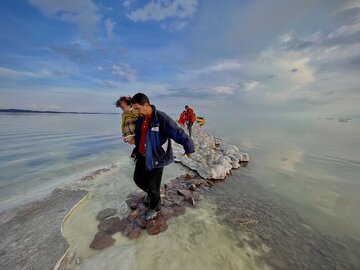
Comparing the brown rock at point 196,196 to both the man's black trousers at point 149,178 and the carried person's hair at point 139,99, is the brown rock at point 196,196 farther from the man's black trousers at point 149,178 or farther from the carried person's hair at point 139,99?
the carried person's hair at point 139,99

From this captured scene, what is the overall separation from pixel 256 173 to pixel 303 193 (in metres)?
2.11

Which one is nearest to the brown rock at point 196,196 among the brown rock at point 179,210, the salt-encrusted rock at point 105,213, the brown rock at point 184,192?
the brown rock at point 184,192

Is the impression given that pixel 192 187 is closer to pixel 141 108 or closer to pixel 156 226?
pixel 156 226

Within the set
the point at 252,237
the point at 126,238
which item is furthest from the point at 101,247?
the point at 252,237

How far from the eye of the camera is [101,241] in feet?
11.2

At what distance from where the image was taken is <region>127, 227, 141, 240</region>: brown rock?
3.56 meters

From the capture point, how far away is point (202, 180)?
671 cm

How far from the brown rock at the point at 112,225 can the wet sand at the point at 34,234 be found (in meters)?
0.68

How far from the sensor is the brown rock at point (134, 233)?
3.56 metres

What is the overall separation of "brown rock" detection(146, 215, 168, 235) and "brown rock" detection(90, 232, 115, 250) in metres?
0.70

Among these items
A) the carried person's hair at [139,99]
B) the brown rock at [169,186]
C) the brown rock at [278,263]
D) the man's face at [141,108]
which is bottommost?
the brown rock at [278,263]

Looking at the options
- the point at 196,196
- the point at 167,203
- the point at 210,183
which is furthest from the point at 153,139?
the point at 210,183

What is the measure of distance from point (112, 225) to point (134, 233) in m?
0.56

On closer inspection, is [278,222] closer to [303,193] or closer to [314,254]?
[314,254]
